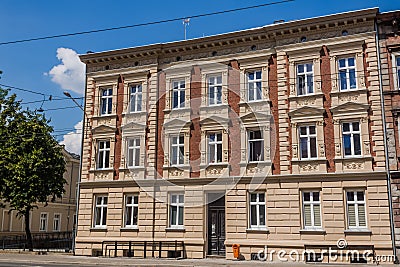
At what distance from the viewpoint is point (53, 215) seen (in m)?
48.2

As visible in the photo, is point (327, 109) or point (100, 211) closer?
point (327, 109)

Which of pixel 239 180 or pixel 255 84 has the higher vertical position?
pixel 255 84

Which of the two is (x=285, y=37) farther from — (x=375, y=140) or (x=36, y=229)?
(x=36, y=229)

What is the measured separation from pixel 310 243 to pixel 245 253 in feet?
11.5

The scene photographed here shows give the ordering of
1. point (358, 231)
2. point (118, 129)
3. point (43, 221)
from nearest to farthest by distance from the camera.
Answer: point (358, 231) < point (118, 129) < point (43, 221)

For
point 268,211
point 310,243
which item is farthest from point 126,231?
point 310,243

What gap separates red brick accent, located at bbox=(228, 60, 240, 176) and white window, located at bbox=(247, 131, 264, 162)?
2.20 ft

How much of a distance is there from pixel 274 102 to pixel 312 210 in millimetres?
6221

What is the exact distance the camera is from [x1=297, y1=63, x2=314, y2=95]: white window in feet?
79.8

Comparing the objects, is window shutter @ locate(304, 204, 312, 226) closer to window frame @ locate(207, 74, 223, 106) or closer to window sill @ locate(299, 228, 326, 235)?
window sill @ locate(299, 228, 326, 235)

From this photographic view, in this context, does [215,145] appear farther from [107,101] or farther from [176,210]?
[107,101]

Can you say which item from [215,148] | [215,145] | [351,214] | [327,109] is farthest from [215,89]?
[351,214]

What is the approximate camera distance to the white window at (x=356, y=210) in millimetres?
21844

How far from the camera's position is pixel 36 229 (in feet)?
149
